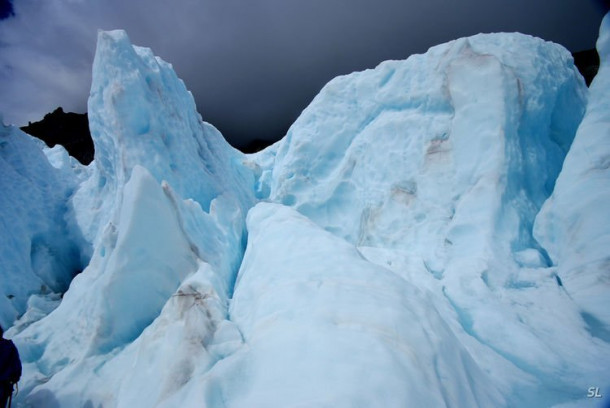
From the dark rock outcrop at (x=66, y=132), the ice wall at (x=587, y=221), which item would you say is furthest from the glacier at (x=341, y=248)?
the dark rock outcrop at (x=66, y=132)

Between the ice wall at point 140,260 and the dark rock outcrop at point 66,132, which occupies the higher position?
the dark rock outcrop at point 66,132

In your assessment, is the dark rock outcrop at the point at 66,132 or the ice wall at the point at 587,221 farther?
the dark rock outcrop at the point at 66,132

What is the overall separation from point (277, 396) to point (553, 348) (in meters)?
2.70

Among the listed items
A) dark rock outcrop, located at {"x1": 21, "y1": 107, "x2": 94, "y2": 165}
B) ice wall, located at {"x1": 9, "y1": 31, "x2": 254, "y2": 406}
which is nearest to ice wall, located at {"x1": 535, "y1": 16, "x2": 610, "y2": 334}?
ice wall, located at {"x1": 9, "y1": 31, "x2": 254, "y2": 406}

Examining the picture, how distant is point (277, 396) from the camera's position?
1.58 meters

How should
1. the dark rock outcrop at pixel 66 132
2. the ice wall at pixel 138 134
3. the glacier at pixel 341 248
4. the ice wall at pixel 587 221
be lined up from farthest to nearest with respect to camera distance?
the dark rock outcrop at pixel 66 132 → the ice wall at pixel 138 134 → the ice wall at pixel 587 221 → the glacier at pixel 341 248

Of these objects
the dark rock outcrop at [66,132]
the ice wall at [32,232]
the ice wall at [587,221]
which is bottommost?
the ice wall at [587,221]

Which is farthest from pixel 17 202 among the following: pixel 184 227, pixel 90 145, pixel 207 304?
pixel 90 145

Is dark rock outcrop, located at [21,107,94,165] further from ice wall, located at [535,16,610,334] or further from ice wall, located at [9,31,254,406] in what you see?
ice wall, located at [535,16,610,334]

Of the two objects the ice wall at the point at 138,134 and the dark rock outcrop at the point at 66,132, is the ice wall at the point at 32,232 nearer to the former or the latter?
the ice wall at the point at 138,134

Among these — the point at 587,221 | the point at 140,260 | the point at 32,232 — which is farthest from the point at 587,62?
the point at 32,232

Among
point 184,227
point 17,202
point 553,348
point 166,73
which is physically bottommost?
point 553,348

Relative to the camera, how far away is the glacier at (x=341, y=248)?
198 centimetres

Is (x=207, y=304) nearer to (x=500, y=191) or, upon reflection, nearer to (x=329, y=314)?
(x=329, y=314)
